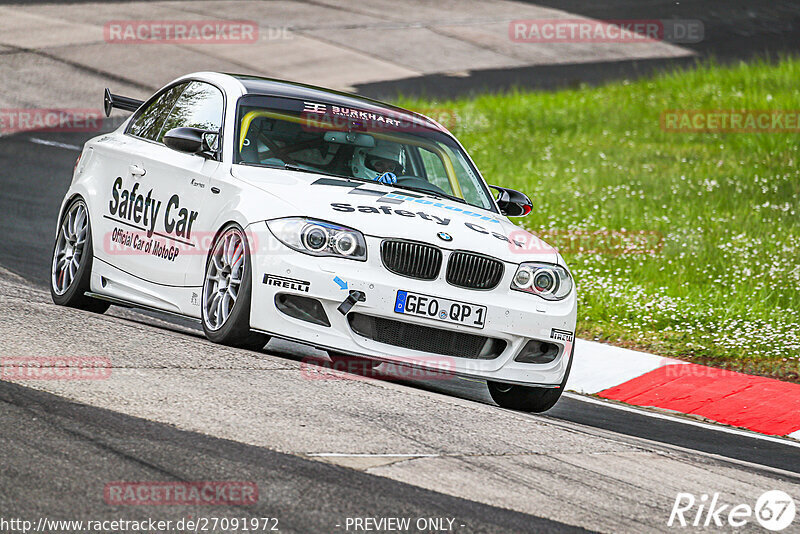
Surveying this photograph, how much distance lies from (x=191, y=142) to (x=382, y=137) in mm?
1317

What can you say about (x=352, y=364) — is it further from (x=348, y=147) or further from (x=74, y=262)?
(x=74, y=262)

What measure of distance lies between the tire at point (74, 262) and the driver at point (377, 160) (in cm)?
196

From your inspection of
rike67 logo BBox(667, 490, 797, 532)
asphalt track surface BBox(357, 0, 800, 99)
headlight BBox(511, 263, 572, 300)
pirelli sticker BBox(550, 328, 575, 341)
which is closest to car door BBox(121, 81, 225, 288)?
headlight BBox(511, 263, 572, 300)

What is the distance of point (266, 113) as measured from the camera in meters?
8.25

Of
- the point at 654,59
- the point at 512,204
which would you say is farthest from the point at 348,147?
the point at 654,59

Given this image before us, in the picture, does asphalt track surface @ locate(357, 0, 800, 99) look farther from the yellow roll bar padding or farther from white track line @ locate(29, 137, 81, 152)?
the yellow roll bar padding

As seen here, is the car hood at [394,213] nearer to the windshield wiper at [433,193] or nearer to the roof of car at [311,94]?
the windshield wiper at [433,193]

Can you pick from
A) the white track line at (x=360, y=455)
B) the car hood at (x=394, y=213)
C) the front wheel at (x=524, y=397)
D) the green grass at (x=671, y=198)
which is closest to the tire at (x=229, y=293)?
the car hood at (x=394, y=213)

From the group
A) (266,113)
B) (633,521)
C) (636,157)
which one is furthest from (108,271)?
(636,157)

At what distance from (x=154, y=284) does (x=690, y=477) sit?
370 cm

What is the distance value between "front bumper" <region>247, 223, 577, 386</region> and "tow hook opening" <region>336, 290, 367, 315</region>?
18mm

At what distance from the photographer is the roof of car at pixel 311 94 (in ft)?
27.8

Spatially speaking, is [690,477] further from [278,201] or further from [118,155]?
[118,155]

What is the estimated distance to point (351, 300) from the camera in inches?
273
